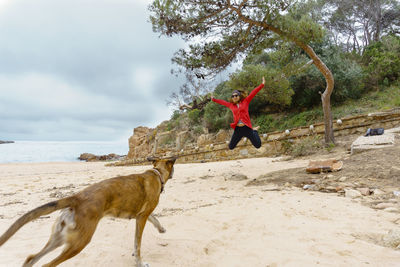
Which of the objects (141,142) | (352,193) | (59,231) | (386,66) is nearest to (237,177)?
(352,193)

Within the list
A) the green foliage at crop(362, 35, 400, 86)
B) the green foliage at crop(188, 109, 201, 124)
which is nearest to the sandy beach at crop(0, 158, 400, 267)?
the green foliage at crop(362, 35, 400, 86)

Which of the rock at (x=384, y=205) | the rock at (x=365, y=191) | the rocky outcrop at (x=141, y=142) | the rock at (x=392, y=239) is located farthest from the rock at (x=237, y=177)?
the rocky outcrop at (x=141, y=142)

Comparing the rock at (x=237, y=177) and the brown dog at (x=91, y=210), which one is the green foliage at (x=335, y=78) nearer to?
the rock at (x=237, y=177)

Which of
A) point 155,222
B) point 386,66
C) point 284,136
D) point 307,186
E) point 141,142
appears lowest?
point 307,186

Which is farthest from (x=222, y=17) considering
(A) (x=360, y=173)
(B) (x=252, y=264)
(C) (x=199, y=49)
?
(B) (x=252, y=264)

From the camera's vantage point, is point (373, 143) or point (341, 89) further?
point (341, 89)

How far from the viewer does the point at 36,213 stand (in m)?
1.53

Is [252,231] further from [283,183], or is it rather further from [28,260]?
[283,183]

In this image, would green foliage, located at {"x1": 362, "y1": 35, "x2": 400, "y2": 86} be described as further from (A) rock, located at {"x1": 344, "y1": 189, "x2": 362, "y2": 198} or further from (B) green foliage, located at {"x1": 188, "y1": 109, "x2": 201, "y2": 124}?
(A) rock, located at {"x1": 344, "y1": 189, "x2": 362, "y2": 198}

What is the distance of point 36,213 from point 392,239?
3.30 metres

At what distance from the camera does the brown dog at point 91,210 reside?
1.55 m

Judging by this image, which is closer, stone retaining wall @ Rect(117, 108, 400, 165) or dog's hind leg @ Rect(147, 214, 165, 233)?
dog's hind leg @ Rect(147, 214, 165, 233)

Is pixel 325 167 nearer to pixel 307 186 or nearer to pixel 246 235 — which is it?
pixel 307 186

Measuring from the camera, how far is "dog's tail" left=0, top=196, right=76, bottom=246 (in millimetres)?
1414
